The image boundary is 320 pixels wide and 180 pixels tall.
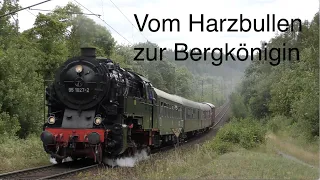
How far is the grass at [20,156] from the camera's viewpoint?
15602 mm

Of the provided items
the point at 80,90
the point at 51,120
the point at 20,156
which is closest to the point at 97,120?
the point at 80,90

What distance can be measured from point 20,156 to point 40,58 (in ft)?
81.0

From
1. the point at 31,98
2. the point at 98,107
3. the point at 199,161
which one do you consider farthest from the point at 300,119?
the point at 31,98

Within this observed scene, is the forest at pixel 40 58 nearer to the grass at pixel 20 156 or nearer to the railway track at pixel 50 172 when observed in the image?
the grass at pixel 20 156

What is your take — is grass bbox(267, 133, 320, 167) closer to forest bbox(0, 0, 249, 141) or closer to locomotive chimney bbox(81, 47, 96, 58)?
locomotive chimney bbox(81, 47, 96, 58)

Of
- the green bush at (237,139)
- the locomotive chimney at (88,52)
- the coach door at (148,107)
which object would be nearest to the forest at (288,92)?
the green bush at (237,139)

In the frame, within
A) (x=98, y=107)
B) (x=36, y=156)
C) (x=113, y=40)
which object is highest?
(x=113, y=40)

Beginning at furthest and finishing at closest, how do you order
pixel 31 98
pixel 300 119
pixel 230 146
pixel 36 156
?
pixel 31 98 → pixel 300 119 → pixel 230 146 → pixel 36 156

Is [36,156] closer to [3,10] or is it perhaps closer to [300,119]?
[300,119]

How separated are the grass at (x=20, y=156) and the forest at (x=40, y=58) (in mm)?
2200

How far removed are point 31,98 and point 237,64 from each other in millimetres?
174806

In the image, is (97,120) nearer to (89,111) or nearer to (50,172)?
(89,111)

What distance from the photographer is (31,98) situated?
27.2 meters

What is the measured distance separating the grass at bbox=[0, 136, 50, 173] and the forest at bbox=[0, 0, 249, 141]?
2.20 m
